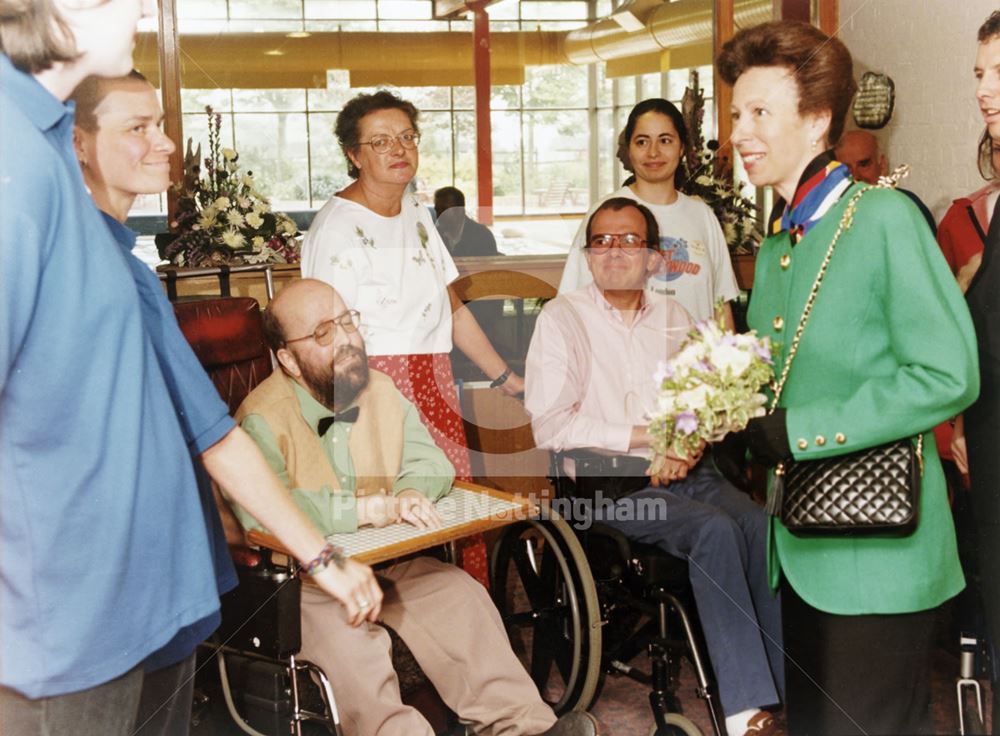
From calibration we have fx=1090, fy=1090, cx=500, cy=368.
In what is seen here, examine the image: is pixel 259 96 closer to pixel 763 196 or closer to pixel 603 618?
pixel 763 196

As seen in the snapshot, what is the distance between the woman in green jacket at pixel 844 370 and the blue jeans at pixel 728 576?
596 mm

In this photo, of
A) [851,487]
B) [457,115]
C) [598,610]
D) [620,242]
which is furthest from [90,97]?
[457,115]

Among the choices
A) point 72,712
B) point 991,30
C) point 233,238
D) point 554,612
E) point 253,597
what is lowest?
point 554,612

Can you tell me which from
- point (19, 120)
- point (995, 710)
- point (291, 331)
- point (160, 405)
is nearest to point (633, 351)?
point (291, 331)

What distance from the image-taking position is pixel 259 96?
639 centimetres

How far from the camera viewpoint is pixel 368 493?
2697 mm

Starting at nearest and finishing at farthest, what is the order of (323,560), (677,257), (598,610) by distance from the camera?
(323,560) → (598,610) → (677,257)

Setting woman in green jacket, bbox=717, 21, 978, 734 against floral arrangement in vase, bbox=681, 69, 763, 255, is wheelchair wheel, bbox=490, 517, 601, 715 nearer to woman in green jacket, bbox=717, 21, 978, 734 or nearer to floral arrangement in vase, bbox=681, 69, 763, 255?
woman in green jacket, bbox=717, 21, 978, 734

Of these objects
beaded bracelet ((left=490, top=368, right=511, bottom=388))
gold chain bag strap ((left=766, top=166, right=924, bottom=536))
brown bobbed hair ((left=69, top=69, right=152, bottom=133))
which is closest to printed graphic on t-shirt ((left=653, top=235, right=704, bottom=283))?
beaded bracelet ((left=490, top=368, right=511, bottom=388))

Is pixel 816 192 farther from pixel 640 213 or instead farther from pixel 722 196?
pixel 722 196

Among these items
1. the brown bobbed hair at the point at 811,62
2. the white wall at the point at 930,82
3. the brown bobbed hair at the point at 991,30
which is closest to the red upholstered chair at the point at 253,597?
the brown bobbed hair at the point at 811,62

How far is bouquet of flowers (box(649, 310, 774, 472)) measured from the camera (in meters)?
1.95

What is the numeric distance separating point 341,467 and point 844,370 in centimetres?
131

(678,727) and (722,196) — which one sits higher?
(722,196)
